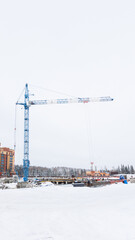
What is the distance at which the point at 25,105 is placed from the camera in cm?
8038

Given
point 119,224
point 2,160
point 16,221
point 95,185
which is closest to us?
point 119,224

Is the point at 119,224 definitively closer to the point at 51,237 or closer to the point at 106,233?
the point at 106,233

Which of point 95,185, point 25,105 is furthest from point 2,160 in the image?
point 95,185

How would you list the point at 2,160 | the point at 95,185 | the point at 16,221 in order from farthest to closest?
1. the point at 2,160
2. the point at 95,185
3. the point at 16,221

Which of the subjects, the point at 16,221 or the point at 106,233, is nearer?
the point at 106,233

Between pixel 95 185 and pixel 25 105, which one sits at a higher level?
pixel 25 105

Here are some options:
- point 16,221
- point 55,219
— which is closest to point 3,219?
point 16,221

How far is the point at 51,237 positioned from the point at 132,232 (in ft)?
11.7

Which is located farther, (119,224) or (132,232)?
(119,224)

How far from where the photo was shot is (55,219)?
949cm

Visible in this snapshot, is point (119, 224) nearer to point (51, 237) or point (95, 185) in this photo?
point (51, 237)

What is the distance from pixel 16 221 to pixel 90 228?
4103 millimetres

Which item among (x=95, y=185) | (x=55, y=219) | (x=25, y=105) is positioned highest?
(x=25, y=105)

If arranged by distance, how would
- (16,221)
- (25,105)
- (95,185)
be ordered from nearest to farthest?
(16,221)
(95,185)
(25,105)
